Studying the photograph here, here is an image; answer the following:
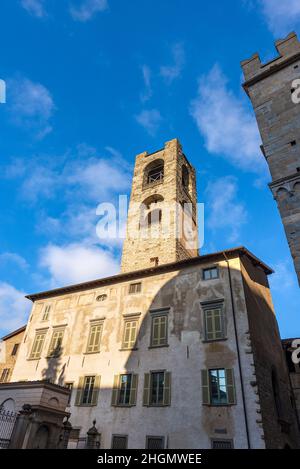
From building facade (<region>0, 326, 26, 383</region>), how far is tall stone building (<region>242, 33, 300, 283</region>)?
2127 cm

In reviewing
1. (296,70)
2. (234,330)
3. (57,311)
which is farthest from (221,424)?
(296,70)

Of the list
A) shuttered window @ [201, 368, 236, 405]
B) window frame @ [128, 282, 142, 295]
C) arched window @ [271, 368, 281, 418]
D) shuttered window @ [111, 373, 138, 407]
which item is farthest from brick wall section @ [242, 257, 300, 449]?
window frame @ [128, 282, 142, 295]

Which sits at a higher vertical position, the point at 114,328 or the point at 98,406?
the point at 114,328

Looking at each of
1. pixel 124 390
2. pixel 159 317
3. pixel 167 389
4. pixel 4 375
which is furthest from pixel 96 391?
pixel 4 375

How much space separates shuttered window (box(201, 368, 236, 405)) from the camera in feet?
43.8

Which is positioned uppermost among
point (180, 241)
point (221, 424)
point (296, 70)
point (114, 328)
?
point (180, 241)

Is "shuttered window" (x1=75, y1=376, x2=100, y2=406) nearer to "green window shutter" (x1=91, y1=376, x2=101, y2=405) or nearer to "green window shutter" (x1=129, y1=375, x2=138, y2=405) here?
"green window shutter" (x1=91, y1=376, x2=101, y2=405)

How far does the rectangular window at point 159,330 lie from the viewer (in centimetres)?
1627

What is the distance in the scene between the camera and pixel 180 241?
26125 mm

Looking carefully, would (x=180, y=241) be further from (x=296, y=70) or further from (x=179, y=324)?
(x=296, y=70)

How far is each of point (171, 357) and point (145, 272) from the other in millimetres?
5293

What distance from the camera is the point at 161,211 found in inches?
1125

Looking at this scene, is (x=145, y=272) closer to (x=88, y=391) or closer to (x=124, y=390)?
(x=124, y=390)
